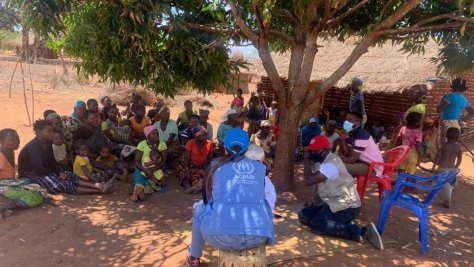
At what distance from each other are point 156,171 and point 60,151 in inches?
59.5

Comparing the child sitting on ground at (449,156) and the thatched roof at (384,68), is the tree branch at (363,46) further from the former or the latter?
the thatched roof at (384,68)

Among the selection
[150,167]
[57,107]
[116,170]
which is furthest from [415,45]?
[57,107]

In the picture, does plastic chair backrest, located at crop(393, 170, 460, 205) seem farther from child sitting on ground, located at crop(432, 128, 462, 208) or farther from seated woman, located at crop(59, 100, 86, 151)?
seated woman, located at crop(59, 100, 86, 151)

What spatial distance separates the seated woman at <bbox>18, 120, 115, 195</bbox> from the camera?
5.12 m

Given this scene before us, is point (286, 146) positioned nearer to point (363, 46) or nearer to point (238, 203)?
point (363, 46)

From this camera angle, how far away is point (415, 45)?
6238mm

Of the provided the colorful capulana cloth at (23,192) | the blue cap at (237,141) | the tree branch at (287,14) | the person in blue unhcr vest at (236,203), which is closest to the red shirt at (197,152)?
the colorful capulana cloth at (23,192)

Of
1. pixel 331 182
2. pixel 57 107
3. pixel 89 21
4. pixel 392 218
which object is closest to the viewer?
pixel 331 182

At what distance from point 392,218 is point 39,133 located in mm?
4664

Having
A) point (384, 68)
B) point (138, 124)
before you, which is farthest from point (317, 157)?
point (384, 68)

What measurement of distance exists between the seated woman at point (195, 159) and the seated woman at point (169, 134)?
77 cm

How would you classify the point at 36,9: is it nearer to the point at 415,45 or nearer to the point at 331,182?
the point at 331,182

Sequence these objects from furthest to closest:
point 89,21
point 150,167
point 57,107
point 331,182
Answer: point 57,107 < point 150,167 < point 89,21 < point 331,182

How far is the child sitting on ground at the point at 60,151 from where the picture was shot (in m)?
5.79
